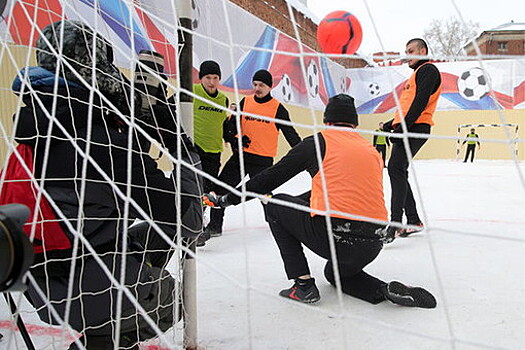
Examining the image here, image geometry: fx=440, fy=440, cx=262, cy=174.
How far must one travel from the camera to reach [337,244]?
1566 millimetres

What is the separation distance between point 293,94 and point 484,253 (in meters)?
6.62

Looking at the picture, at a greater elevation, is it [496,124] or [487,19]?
[487,19]

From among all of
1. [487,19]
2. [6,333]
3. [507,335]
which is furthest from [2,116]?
[507,335]

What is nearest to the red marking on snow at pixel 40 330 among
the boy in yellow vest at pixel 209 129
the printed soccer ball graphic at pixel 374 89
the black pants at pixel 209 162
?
the boy in yellow vest at pixel 209 129

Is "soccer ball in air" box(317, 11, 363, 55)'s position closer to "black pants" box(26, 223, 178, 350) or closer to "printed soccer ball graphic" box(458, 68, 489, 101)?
"black pants" box(26, 223, 178, 350)

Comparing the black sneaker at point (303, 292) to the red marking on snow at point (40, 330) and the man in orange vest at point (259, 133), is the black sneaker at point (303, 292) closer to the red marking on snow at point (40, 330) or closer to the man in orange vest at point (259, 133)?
the red marking on snow at point (40, 330)

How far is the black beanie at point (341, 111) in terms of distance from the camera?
5.36 feet

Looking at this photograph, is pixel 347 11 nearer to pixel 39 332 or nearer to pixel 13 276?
pixel 39 332

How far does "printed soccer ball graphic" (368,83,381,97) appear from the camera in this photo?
40.1 feet

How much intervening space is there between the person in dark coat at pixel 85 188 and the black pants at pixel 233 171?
1.60 m

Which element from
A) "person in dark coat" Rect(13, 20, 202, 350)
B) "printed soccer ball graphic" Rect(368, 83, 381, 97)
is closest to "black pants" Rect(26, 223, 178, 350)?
"person in dark coat" Rect(13, 20, 202, 350)

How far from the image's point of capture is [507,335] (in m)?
1.37

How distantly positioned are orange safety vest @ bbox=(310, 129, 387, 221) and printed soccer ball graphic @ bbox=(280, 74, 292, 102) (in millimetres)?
6566

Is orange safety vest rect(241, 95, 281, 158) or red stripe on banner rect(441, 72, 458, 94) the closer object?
orange safety vest rect(241, 95, 281, 158)
